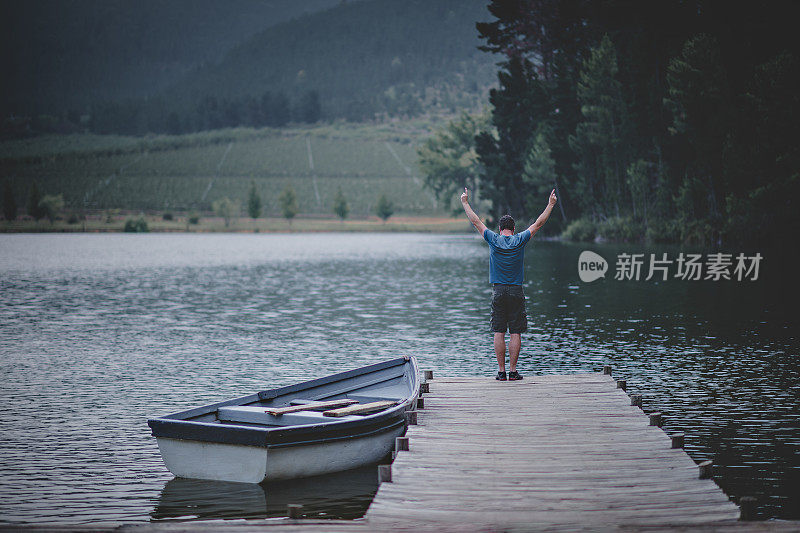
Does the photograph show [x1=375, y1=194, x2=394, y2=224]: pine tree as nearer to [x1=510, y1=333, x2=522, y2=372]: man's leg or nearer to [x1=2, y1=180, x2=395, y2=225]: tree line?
[x1=2, y1=180, x2=395, y2=225]: tree line

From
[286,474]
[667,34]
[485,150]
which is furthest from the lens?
[485,150]

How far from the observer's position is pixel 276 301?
121 ft

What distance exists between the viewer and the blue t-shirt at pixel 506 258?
1369 cm

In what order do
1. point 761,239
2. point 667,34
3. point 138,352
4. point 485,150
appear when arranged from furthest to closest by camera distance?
1. point 485,150
2. point 667,34
3. point 761,239
4. point 138,352

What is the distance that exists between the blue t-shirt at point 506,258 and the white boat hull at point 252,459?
370cm

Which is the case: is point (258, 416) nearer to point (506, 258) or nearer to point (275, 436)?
point (275, 436)

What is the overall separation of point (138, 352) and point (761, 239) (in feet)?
150

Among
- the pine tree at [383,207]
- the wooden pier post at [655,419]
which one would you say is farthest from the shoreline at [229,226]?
the wooden pier post at [655,419]

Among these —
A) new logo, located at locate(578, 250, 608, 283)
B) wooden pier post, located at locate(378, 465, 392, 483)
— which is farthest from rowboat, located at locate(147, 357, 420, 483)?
new logo, located at locate(578, 250, 608, 283)

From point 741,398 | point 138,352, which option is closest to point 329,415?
point 741,398

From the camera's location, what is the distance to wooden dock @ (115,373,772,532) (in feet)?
26.8

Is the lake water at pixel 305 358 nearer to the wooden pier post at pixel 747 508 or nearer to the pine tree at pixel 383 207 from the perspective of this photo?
the wooden pier post at pixel 747 508

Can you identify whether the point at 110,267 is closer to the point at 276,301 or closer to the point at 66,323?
the point at 276,301

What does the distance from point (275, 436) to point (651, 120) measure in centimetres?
6634
